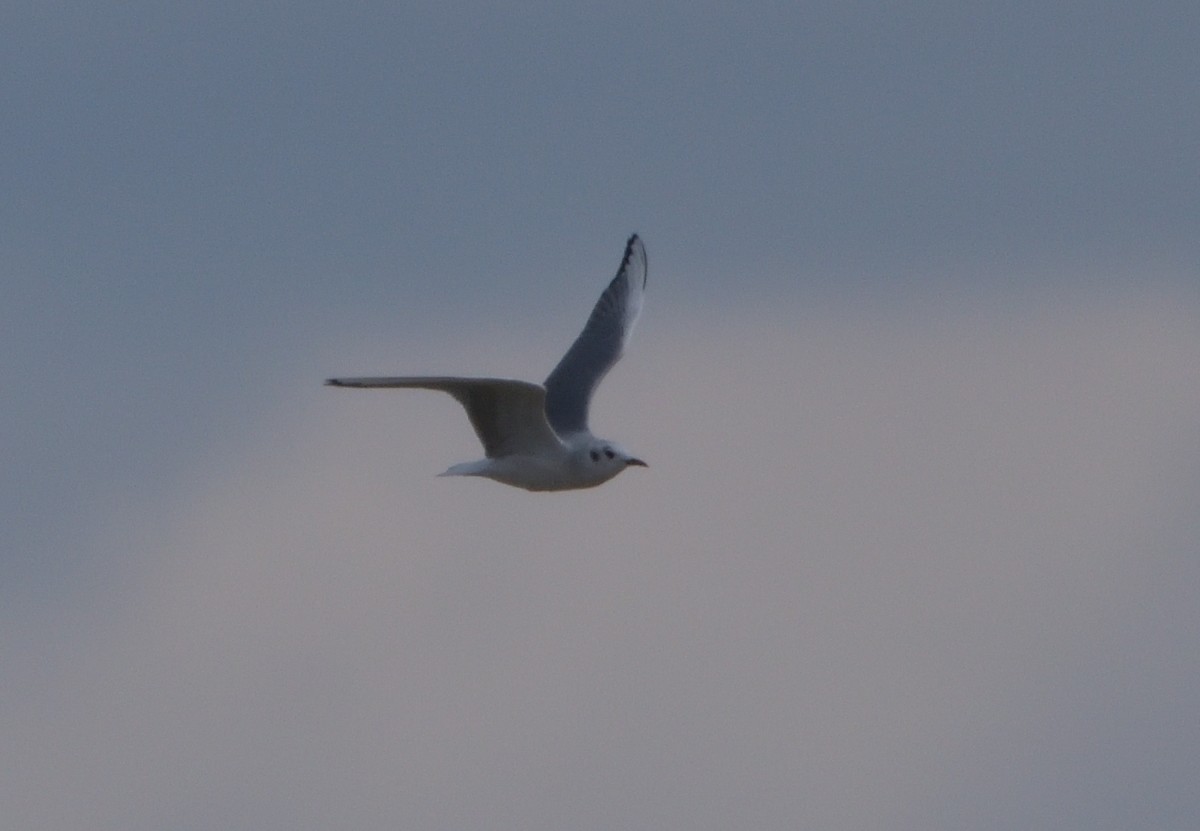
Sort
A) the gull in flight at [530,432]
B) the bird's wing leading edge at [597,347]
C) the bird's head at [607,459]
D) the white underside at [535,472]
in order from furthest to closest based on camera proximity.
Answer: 1. the bird's wing leading edge at [597,347]
2. the bird's head at [607,459]
3. the white underside at [535,472]
4. the gull in flight at [530,432]

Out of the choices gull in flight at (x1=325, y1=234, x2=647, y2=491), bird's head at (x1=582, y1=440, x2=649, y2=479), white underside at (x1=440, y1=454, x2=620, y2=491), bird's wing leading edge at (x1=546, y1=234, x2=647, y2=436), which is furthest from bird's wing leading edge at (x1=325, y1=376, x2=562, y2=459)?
bird's wing leading edge at (x1=546, y1=234, x2=647, y2=436)

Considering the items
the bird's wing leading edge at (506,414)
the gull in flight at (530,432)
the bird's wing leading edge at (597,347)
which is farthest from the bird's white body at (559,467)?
the bird's wing leading edge at (597,347)

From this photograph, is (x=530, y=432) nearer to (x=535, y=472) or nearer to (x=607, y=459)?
(x=535, y=472)

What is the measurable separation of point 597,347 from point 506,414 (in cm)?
508

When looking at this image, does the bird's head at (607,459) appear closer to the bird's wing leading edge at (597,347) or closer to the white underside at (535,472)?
the white underside at (535,472)

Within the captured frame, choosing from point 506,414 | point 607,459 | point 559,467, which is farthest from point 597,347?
point 506,414

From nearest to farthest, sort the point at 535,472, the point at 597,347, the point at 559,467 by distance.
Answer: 1. the point at 535,472
2. the point at 559,467
3. the point at 597,347

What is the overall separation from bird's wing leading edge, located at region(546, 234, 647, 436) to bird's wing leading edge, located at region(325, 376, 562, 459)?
51.4 inches

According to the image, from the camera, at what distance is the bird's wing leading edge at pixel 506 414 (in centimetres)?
2000

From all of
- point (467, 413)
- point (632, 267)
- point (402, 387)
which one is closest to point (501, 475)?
point (467, 413)

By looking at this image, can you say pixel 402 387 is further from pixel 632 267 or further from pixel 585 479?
pixel 632 267

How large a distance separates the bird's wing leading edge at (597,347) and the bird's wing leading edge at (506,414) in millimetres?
1306

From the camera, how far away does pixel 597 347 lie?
2558 cm

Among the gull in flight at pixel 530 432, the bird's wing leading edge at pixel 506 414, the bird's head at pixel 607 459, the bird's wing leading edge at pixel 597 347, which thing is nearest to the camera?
the gull in flight at pixel 530 432
